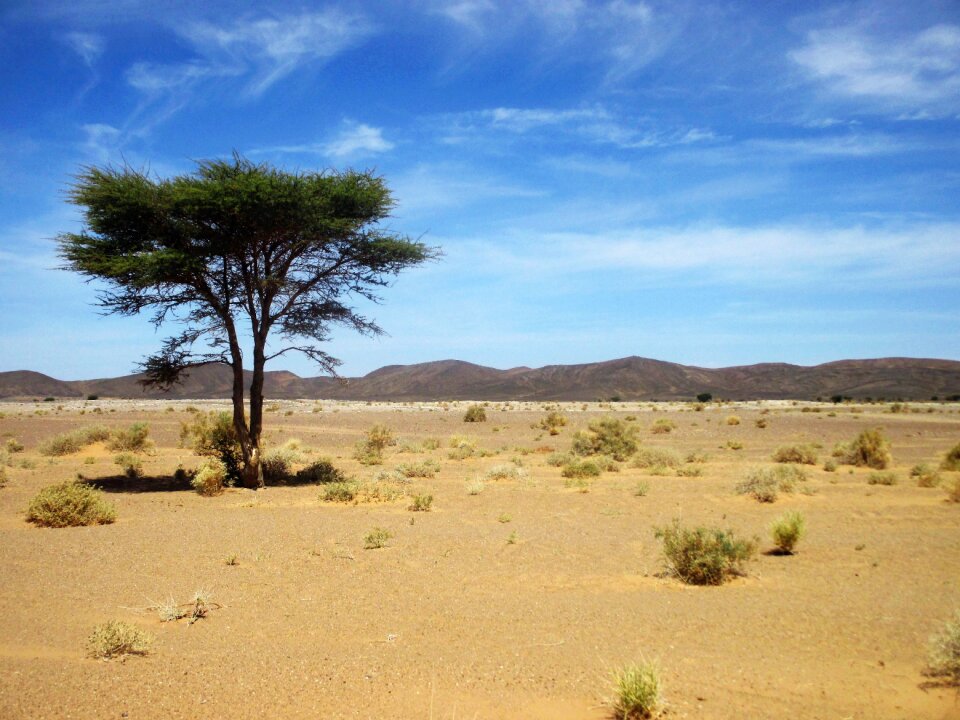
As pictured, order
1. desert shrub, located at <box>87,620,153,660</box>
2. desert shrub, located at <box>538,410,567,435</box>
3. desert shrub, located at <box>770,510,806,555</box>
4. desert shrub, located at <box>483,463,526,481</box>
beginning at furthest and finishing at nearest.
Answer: desert shrub, located at <box>538,410,567,435</box> → desert shrub, located at <box>483,463,526,481</box> → desert shrub, located at <box>770,510,806,555</box> → desert shrub, located at <box>87,620,153,660</box>

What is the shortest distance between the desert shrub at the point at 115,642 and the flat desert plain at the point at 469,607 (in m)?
0.16

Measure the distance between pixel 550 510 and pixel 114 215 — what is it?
11.6 metres

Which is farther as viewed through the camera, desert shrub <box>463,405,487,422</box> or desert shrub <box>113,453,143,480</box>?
desert shrub <box>463,405,487,422</box>

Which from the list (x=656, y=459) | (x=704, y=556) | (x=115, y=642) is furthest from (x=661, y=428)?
(x=115, y=642)

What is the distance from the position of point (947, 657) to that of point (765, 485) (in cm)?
1062

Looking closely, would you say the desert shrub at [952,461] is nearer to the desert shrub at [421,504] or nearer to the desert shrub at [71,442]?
the desert shrub at [421,504]

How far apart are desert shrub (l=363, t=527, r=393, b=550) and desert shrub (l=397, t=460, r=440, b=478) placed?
839 centimetres

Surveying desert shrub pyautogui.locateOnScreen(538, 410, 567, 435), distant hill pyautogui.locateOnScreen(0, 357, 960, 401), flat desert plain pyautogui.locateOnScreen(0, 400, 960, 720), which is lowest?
flat desert plain pyautogui.locateOnScreen(0, 400, 960, 720)

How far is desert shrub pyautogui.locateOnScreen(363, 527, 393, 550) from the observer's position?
10969 mm

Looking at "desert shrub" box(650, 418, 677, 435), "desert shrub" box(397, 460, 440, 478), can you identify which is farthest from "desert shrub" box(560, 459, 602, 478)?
"desert shrub" box(650, 418, 677, 435)

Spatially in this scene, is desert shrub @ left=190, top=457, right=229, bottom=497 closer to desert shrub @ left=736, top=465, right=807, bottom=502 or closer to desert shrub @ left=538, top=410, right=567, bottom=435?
desert shrub @ left=736, top=465, right=807, bottom=502

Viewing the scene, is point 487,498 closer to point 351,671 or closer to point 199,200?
point 199,200

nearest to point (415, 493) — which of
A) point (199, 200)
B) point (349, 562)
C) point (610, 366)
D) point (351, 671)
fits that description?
point (349, 562)

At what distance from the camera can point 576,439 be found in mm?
27188
